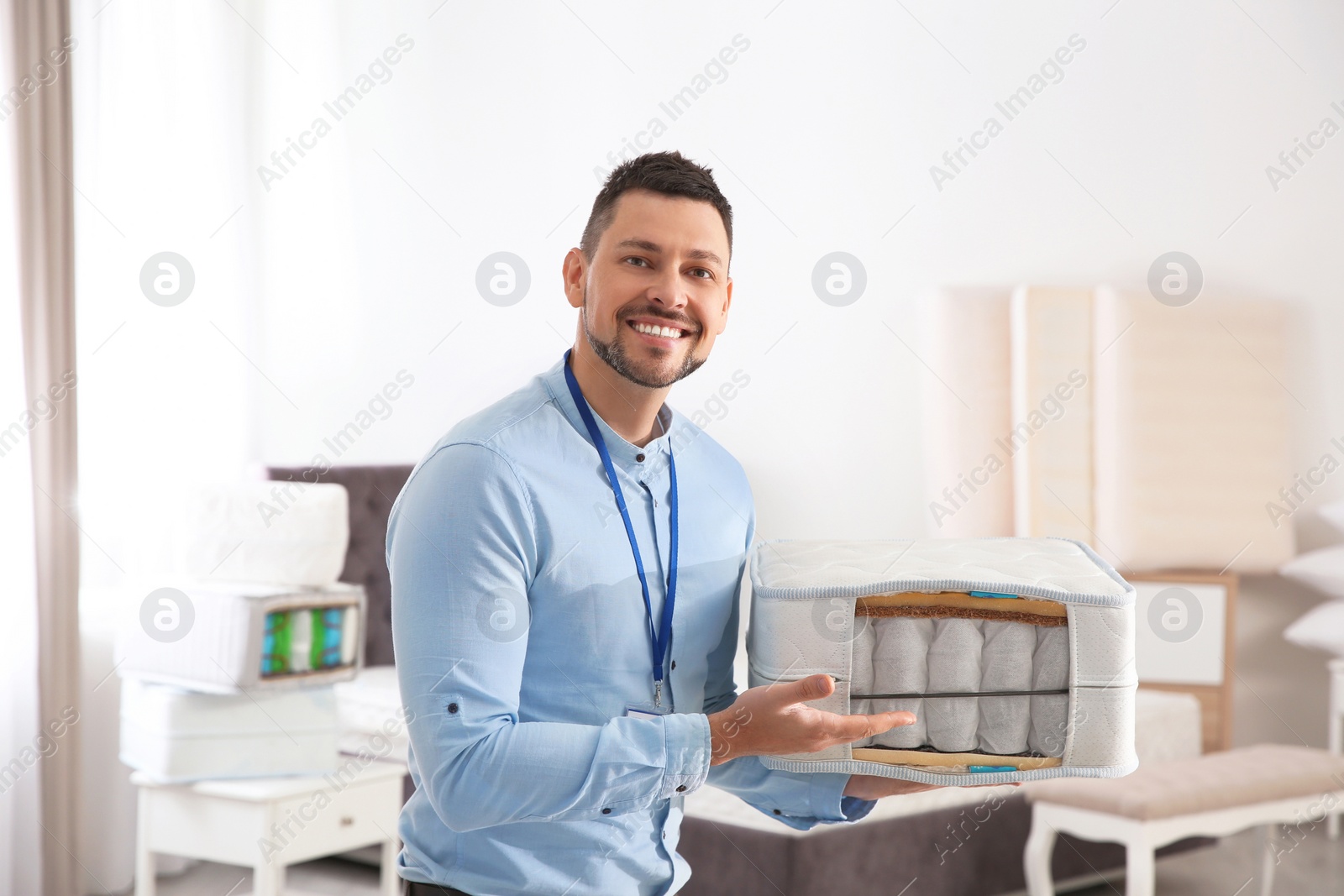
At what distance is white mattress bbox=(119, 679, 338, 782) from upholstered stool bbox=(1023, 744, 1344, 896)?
1795 millimetres

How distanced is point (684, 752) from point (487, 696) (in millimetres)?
193

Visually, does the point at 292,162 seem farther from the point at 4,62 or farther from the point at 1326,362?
the point at 1326,362

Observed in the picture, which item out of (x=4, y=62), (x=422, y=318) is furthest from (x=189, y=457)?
(x=4, y=62)

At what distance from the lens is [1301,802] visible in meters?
3.04

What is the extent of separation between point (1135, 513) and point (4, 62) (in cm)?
345

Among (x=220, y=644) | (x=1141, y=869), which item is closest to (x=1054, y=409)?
(x=1141, y=869)

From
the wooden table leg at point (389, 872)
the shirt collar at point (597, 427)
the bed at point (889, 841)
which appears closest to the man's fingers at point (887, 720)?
the shirt collar at point (597, 427)

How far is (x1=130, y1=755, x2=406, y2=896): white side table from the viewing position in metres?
2.77

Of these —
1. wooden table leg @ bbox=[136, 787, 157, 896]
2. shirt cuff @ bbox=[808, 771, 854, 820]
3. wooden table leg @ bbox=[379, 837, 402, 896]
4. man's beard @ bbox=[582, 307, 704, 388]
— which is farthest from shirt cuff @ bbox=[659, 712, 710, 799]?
wooden table leg @ bbox=[136, 787, 157, 896]

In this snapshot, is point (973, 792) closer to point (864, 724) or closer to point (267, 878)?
point (267, 878)

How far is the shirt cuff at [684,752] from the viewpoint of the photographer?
1.11m

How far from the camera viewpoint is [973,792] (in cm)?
294

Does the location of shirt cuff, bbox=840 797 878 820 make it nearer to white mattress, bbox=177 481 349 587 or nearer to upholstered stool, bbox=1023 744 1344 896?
upholstered stool, bbox=1023 744 1344 896

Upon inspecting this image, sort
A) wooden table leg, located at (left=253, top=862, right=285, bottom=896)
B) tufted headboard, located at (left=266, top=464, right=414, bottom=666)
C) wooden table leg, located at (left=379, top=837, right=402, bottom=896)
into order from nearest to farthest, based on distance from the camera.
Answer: wooden table leg, located at (left=253, top=862, right=285, bottom=896), wooden table leg, located at (left=379, top=837, right=402, bottom=896), tufted headboard, located at (left=266, top=464, right=414, bottom=666)
